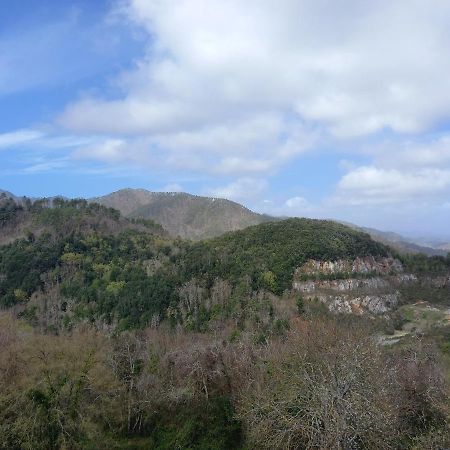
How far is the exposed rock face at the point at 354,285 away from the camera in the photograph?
8688 centimetres

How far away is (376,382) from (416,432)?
6.06 metres

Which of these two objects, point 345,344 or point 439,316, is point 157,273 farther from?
point 345,344

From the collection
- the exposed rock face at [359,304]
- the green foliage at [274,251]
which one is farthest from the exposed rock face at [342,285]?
the exposed rock face at [359,304]

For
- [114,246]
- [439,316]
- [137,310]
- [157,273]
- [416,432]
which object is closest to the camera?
[416,432]

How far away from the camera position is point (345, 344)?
21.2m

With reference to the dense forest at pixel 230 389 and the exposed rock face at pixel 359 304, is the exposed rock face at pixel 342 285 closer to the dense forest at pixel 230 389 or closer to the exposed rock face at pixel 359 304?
the exposed rock face at pixel 359 304

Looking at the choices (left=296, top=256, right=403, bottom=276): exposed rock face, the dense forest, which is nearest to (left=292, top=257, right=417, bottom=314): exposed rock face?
(left=296, top=256, right=403, bottom=276): exposed rock face

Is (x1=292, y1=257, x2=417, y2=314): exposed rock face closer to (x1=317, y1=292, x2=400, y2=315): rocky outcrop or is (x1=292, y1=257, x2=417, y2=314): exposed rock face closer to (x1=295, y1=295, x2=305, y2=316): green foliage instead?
(x1=317, y1=292, x2=400, y2=315): rocky outcrop

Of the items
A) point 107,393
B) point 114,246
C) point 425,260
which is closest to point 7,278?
point 114,246

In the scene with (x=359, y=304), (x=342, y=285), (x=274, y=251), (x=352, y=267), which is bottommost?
(x=359, y=304)

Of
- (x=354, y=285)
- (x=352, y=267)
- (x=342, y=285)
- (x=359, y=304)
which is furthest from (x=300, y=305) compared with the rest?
(x=352, y=267)

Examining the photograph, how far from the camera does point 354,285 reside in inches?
3632

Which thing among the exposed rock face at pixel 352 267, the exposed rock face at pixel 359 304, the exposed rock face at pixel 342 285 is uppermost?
the exposed rock face at pixel 352 267

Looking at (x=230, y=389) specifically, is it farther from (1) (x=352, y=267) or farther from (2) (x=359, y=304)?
(1) (x=352, y=267)
